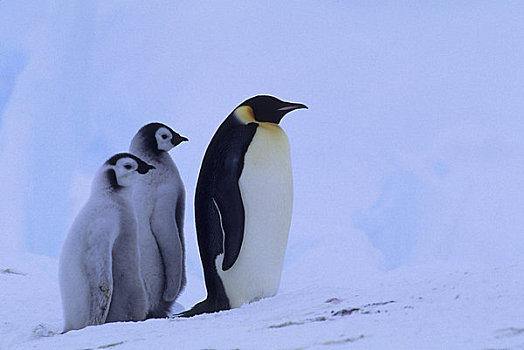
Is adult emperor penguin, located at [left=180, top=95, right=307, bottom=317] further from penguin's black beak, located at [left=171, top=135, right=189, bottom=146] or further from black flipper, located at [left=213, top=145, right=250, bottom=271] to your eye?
penguin's black beak, located at [left=171, top=135, right=189, bottom=146]

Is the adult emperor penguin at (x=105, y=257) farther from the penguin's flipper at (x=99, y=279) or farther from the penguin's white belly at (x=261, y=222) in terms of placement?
the penguin's white belly at (x=261, y=222)

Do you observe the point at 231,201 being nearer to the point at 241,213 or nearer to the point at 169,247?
the point at 241,213

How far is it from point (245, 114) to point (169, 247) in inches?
22.6

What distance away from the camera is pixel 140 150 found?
2623mm

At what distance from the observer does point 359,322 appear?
4.70 ft

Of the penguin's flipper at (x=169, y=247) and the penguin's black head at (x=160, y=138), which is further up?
the penguin's black head at (x=160, y=138)

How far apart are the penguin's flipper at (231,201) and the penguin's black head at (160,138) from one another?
39cm

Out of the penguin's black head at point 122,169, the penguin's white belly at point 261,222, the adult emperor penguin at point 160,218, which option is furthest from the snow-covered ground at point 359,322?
the penguin's black head at point 122,169

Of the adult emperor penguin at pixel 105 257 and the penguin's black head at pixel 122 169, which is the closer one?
the adult emperor penguin at pixel 105 257

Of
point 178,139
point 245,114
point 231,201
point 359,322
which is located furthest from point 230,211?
point 359,322

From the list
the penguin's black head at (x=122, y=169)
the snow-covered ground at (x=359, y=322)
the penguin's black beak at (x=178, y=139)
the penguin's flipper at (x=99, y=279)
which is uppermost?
the penguin's black beak at (x=178, y=139)

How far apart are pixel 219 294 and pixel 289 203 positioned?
1.30 ft

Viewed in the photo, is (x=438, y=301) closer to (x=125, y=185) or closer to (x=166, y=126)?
(x=125, y=185)

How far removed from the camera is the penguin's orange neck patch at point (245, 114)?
238 centimetres
